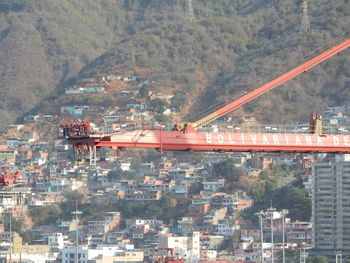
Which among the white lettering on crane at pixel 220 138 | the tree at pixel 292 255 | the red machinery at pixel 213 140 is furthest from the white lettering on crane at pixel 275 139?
the tree at pixel 292 255

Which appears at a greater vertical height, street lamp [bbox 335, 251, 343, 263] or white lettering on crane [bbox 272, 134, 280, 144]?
white lettering on crane [bbox 272, 134, 280, 144]

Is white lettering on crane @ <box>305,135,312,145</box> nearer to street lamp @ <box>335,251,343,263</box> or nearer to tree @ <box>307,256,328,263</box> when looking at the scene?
street lamp @ <box>335,251,343,263</box>

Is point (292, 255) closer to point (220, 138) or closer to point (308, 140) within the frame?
point (308, 140)

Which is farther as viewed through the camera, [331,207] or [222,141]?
[331,207]

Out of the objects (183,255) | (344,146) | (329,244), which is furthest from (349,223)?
(344,146)

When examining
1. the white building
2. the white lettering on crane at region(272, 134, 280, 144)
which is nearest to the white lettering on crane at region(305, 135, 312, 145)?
the white lettering on crane at region(272, 134, 280, 144)

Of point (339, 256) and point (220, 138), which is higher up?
point (220, 138)

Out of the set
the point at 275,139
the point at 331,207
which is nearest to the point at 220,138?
the point at 275,139
